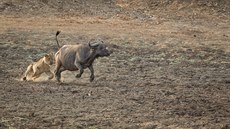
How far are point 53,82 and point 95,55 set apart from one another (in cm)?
128

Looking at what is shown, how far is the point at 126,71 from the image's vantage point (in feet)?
55.7

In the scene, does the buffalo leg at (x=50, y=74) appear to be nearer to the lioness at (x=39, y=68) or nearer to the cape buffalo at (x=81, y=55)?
the lioness at (x=39, y=68)

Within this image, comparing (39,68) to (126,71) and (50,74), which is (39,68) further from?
(126,71)

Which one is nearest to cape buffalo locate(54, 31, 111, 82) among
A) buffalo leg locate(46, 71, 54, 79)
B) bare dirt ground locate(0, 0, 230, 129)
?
bare dirt ground locate(0, 0, 230, 129)

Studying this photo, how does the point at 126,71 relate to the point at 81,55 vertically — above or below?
below

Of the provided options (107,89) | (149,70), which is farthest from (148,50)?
(107,89)

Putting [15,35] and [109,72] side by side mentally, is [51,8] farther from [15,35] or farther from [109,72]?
[109,72]

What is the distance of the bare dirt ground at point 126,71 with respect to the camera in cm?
1157

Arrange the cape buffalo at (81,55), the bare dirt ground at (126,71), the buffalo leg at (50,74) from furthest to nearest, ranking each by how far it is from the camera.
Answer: the buffalo leg at (50,74) → the cape buffalo at (81,55) → the bare dirt ground at (126,71)

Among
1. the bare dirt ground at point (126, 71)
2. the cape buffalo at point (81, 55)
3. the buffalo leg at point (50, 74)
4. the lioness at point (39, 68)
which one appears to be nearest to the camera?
the bare dirt ground at point (126, 71)

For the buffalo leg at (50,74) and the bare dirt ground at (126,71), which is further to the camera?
the buffalo leg at (50,74)

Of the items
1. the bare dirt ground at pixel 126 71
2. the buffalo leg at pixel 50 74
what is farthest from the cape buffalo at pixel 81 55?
the buffalo leg at pixel 50 74

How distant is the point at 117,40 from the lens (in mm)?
21969

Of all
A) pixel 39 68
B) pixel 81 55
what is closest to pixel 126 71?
pixel 81 55
